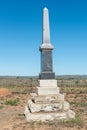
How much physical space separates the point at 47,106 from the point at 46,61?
2173 mm

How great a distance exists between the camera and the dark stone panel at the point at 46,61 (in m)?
12.2

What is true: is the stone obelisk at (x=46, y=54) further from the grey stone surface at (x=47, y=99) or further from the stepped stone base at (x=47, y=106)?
the grey stone surface at (x=47, y=99)

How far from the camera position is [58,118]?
1100 centimetres

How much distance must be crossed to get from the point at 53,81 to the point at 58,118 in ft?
5.97

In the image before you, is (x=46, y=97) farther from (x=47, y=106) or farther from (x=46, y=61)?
(x=46, y=61)

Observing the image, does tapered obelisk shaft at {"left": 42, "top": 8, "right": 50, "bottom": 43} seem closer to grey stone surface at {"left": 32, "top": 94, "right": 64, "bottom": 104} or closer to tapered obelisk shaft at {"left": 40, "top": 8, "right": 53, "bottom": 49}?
tapered obelisk shaft at {"left": 40, "top": 8, "right": 53, "bottom": 49}

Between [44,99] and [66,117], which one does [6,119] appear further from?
[66,117]

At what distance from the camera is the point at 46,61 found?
1218 cm

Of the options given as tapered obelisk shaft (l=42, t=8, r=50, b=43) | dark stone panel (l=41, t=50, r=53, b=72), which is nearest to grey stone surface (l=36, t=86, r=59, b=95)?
dark stone panel (l=41, t=50, r=53, b=72)

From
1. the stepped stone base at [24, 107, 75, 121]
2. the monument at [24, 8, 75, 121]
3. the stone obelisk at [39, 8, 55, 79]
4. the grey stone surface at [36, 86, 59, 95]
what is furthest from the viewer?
the stone obelisk at [39, 8, 55, 79]

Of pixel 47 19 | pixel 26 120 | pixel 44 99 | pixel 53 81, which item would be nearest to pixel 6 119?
pixel 26 120

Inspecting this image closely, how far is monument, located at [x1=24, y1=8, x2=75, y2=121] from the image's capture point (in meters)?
11.0

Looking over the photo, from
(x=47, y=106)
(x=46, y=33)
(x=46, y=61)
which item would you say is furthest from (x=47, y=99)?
(x=46, y=33)

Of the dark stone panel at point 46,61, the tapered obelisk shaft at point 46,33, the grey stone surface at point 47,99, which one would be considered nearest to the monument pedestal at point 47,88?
the grey stone surface at point 47,99
